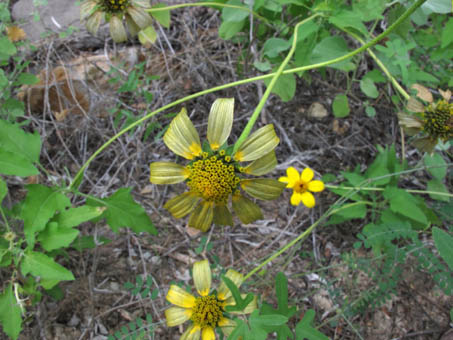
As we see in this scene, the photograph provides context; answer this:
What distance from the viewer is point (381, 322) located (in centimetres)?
211

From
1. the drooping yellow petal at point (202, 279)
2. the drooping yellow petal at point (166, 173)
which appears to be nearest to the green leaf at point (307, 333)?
the drooping yellow petal at point (202, 279)

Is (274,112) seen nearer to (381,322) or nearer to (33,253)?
(381,322)

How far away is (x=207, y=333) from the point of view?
1563 mm

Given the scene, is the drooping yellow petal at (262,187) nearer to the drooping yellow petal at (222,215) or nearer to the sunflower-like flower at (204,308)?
the drooping yellow petal at (222,215)

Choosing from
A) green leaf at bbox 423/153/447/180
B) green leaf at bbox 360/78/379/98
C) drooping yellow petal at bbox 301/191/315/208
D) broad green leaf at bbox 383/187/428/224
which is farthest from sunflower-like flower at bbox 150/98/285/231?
green leaf at bbox 423/153/447/180

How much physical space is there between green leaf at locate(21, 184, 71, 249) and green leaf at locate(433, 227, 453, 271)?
1521mm

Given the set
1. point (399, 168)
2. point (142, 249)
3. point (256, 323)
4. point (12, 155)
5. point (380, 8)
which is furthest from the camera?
point (142, 249)

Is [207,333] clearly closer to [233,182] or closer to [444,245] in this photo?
[233,182]

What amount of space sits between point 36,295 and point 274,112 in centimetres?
183

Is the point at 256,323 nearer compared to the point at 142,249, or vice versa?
the point at 256,323

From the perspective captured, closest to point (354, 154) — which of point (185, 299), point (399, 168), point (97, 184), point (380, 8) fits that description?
point (399, 168)

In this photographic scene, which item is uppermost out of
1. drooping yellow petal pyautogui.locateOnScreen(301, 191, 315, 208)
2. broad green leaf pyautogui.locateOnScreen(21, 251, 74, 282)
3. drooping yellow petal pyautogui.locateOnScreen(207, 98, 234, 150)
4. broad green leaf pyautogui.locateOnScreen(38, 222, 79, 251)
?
drooping yellow petal pyautogui.locateOnScreen(207, 98, 234, 150)

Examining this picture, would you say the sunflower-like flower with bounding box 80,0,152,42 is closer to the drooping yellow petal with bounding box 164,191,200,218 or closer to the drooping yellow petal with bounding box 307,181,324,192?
the drooping yellow petal with bounding box 164,191,200,218

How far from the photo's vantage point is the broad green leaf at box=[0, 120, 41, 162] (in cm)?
173
